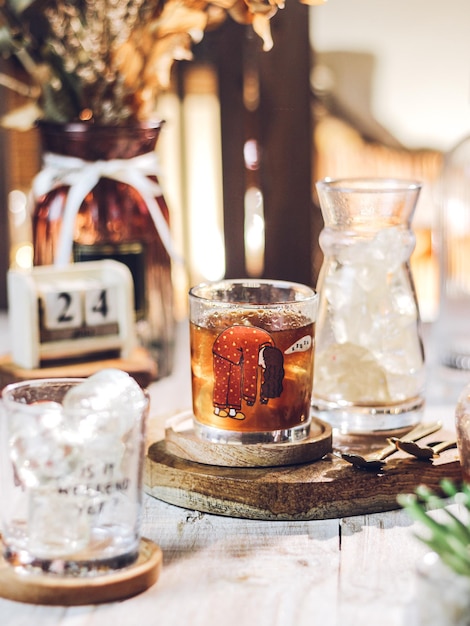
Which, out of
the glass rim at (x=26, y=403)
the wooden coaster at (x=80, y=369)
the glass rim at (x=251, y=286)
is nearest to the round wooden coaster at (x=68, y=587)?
the glass rim at (x=26, y=403)

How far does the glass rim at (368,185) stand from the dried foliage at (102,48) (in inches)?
11.6

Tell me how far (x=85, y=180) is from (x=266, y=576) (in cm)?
67

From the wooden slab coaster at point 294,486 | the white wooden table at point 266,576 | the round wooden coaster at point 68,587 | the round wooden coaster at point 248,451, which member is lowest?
the white wooden table at point 266,576

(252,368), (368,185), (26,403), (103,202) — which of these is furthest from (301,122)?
(26,403)

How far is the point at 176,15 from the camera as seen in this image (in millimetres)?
1275

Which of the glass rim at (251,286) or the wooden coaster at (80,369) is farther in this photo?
the wooden coaster at (80,369)

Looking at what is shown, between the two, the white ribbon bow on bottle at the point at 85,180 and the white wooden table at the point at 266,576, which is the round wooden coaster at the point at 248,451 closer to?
the white wooden table at the point at 266,576

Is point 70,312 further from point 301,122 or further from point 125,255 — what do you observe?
point 301,122

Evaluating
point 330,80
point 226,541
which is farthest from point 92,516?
point 330,80

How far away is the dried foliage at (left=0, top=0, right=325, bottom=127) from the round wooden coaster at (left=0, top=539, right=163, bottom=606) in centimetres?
71

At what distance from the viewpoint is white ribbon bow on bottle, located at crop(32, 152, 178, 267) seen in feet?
4.43

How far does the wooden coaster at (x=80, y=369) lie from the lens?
1215 mm

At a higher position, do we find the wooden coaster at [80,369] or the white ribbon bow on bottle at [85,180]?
the white ribbon bow on bottle at [85,180]

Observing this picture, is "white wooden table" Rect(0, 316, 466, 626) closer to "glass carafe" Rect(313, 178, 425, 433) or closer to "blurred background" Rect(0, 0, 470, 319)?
"glass carafe" Rect(313, 178, 425, 433)
